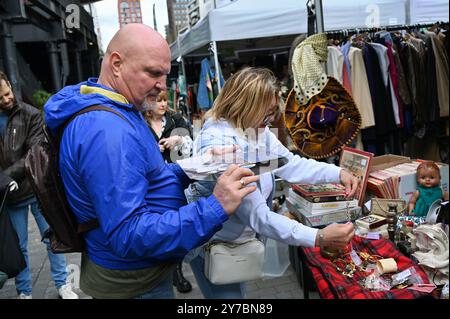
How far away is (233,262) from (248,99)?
2.31 feet

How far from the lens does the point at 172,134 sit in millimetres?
2943

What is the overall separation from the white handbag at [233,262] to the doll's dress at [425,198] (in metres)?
1.51

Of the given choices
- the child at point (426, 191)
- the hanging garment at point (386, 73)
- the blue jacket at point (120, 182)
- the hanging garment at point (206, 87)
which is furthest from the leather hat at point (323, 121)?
the hanging garment at point (206, 87)

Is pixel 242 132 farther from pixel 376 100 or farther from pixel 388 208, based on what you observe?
pixel 376 100

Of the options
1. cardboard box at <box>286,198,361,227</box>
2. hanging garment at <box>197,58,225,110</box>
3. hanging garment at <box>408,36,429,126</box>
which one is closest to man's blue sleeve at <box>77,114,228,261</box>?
cardboard box at <box>286,198,361,227</box>

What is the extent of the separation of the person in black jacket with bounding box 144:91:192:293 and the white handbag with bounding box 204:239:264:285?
1.23 meters

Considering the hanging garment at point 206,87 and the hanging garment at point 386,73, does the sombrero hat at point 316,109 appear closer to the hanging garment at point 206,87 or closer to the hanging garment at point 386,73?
the hanging garment at point 386,73

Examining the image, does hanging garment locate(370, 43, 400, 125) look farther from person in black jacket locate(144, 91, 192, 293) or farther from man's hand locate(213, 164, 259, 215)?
man's hand locate(213, 164, 259, 215)

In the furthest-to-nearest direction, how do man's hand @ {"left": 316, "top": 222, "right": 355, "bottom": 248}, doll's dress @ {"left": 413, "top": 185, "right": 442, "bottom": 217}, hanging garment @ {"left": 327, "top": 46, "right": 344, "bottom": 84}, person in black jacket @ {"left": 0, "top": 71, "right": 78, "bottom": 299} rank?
hanging garment @ {"left": 327, "top": 46, "right": 344, "bottom": 84} → person in black jacket @ {"left": 0, "top": 71, "right": 78, "bottom": 299} → doll's dress @ {"left": 413, "top": 185, "right": 442, "bottom": 217} → man's hand @ {"left": 316, "top": 222, "right": 355, "bottom": 248}

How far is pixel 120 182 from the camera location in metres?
1.01

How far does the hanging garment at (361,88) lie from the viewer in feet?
12.8

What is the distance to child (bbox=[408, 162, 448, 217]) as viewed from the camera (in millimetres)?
2546

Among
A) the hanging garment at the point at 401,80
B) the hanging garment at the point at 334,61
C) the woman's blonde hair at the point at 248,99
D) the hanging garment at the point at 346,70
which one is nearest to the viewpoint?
the woman's blonde hair at the point at 248,99

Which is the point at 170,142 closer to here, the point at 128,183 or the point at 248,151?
the point at 248,151
